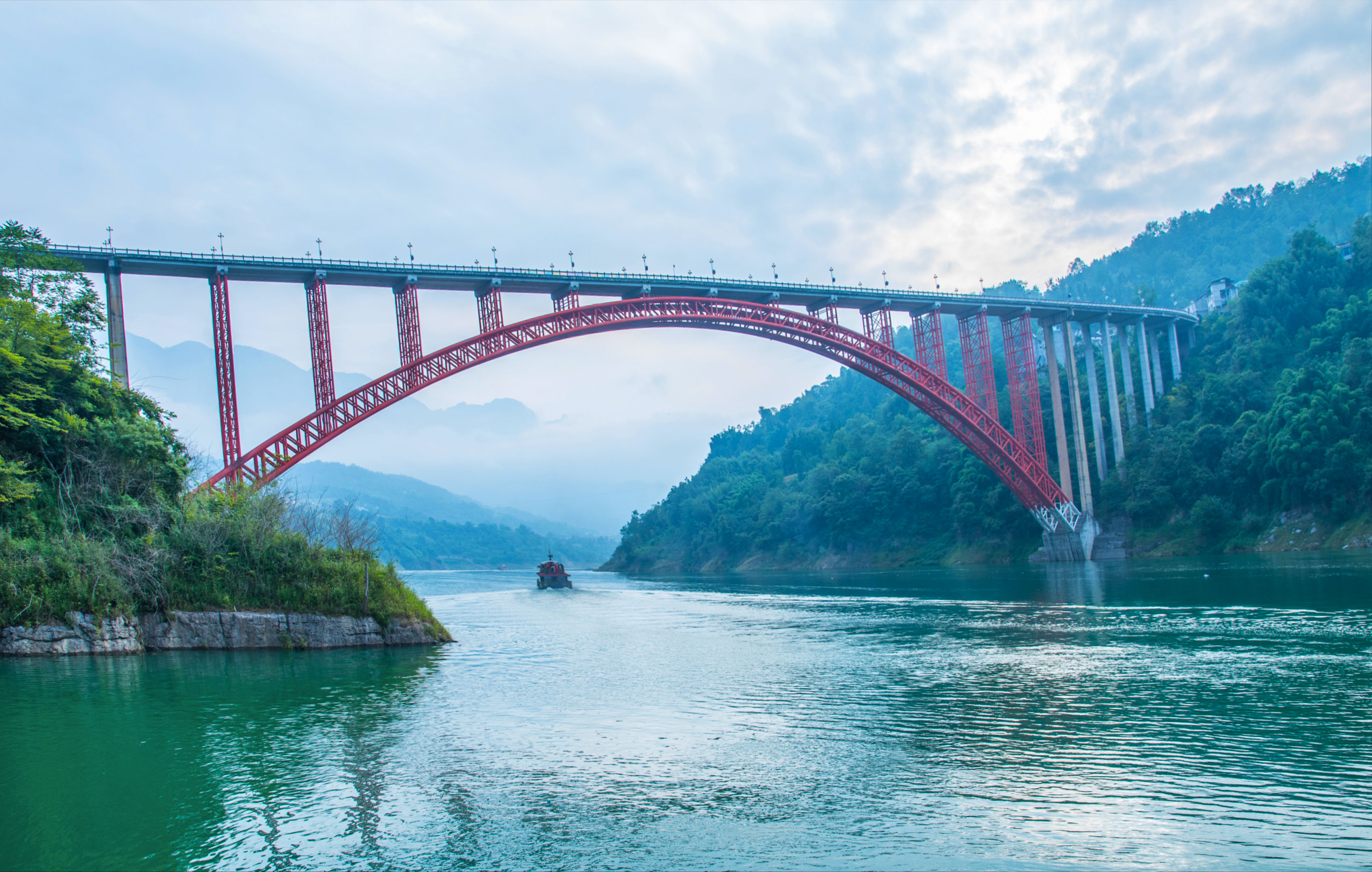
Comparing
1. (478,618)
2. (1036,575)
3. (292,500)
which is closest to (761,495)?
(1036,575)

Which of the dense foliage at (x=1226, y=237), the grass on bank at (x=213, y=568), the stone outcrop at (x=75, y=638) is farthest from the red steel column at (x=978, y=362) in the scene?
the dense foliage at (x=1226, y=237)

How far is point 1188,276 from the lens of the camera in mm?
111812

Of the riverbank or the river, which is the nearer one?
the river

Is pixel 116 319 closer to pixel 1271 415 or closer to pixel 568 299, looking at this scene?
pixel 568 299

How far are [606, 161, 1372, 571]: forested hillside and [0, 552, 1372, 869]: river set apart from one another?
28.6 meters

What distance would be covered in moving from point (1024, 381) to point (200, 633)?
145 feet

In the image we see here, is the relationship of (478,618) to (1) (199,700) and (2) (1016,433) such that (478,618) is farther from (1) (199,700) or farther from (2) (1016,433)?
(2) (1016,433)

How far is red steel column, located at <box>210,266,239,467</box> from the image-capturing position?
2909cm

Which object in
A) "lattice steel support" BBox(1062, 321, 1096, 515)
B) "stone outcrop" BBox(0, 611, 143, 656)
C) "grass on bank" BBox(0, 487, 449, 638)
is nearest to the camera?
"stone outcrop" BBox(0, 611, 143, 656)

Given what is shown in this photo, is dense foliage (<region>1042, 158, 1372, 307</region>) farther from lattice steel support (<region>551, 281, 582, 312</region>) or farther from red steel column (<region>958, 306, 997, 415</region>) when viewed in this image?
lattice steel support (<region>551, 281, 582, 312</region>)

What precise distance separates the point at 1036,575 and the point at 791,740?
34110mm

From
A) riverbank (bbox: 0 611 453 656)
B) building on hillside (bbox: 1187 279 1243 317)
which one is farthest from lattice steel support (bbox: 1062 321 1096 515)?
riverbank (bbox: 0 611 453 656)

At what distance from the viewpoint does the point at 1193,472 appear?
48.9 meters

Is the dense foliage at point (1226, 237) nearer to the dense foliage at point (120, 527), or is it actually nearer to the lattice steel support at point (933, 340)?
the lattice steel support at point (933, 340)
